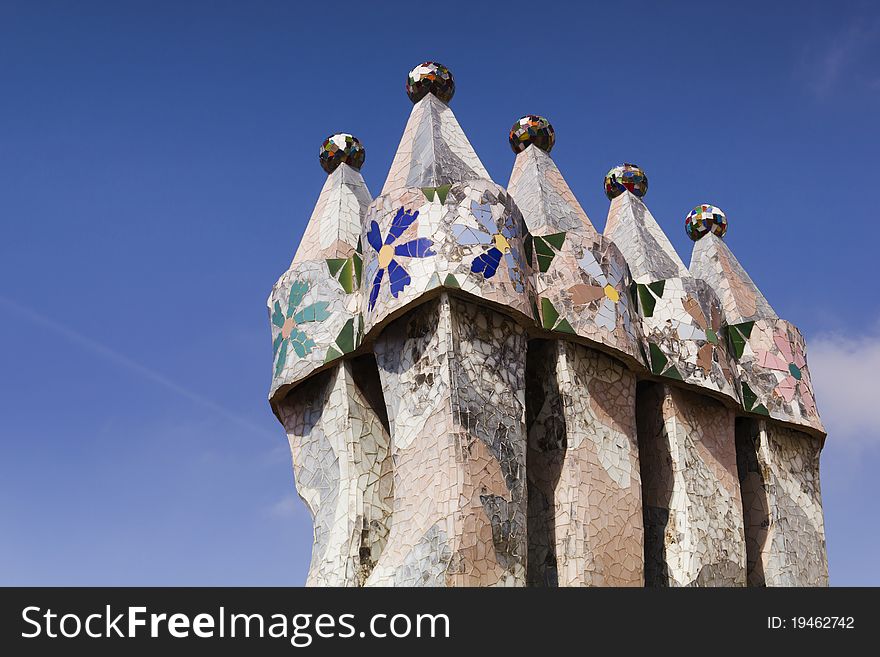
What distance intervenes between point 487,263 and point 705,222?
609cm

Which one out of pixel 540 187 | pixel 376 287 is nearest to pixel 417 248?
pixel 376 287

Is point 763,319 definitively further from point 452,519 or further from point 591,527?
point 452,519

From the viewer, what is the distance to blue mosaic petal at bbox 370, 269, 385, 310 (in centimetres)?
1076

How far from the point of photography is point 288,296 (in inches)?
480

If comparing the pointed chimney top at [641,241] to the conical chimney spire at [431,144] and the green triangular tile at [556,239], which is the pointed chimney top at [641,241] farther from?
the conical chimney spire at [431,144]

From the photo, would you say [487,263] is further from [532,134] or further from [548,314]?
[532,134]

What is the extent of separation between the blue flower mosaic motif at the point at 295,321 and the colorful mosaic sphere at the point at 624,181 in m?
4.70

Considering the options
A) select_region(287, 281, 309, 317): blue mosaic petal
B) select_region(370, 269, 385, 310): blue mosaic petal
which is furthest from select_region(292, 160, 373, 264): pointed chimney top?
select_region(370, 269, 385, 310): blue mosaic petal

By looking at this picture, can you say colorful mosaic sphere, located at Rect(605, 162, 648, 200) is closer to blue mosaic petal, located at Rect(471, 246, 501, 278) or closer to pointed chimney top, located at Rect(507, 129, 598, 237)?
pointed chimney top, located at Rect(507, 129, 598, 237)

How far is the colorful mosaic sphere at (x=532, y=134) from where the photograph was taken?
13.7 m

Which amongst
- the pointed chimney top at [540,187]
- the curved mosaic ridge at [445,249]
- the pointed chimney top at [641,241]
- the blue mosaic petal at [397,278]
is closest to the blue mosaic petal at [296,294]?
the curved mosaic ridge at [445,249]

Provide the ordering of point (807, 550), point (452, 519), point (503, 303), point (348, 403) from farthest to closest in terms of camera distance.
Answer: point (807, 550)
point (348, 403)
point (503, 303)
point (452, 519)

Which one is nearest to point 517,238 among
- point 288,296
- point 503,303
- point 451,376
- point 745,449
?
point 503,303
